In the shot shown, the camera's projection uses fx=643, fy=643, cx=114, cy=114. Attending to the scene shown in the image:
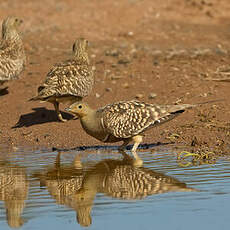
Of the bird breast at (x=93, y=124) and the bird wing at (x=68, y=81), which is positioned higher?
the bird wing at (x=68, y=81)

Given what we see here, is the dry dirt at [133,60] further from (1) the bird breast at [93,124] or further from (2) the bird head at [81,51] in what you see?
(1) the bird breast at [93,124]

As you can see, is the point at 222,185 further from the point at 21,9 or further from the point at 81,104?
the point at 21,9

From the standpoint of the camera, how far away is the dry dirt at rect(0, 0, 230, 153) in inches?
403

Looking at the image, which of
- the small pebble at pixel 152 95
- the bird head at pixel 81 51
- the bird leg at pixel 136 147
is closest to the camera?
the bird leg at pixel 136 147

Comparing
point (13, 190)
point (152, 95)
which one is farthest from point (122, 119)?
point (152, 95)

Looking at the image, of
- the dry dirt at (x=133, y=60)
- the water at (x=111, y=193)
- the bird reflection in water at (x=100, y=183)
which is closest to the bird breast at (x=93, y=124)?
the water at (x=111, y=193)

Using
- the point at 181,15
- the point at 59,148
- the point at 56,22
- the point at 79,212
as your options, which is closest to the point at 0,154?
the point at 59,148

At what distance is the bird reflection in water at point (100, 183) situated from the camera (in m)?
6.35

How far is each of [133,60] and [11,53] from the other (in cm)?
310

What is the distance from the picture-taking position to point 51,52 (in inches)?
605

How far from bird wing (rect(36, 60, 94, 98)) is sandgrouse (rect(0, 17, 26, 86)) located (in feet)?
4.62

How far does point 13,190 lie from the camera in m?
6.93

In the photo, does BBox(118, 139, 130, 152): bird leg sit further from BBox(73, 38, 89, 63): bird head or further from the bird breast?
BBox(73, 38, 89, 63): bird head

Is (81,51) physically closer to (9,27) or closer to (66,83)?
(66,83)
